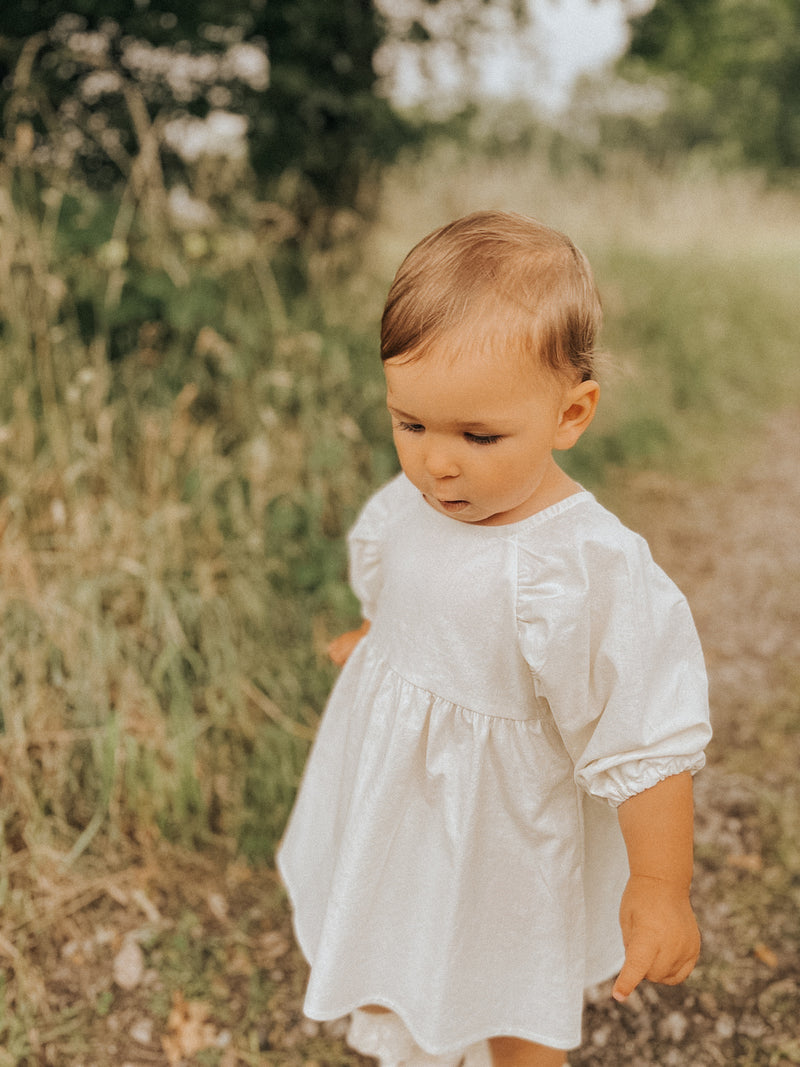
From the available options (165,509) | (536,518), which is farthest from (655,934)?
(165,509)

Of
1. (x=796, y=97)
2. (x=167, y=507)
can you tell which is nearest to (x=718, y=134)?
(x=796, y=97)

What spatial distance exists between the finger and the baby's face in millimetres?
569

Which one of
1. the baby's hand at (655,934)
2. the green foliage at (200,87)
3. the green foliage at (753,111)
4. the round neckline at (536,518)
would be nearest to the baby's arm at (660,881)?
the baby's hand at (655,934)

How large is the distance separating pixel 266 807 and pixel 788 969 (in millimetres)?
1199

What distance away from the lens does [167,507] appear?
2328 millimetres

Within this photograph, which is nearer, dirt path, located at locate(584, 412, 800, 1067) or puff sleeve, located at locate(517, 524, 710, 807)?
puff sleeve, located at locate(517, 524, 710, 807)

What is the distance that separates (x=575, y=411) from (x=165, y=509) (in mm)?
1538

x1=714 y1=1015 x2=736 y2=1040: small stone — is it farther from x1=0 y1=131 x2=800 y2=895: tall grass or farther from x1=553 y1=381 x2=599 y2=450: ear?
x1=553 y1=381 x2=599 y2=450: ear

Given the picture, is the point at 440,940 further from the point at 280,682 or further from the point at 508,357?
the point at 280,682

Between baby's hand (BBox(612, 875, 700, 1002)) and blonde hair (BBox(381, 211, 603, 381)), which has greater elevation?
blonde hair (BBox(381, 211, 603, 381))

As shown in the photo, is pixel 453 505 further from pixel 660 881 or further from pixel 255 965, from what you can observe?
pixel 255 965

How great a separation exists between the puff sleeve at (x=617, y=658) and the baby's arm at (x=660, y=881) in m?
0.03

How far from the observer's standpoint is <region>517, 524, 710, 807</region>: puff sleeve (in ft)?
3.46

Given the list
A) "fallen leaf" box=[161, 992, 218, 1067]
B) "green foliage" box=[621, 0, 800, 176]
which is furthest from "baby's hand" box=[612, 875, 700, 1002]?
"green foliage" box=[621, 0, 800, 176]
